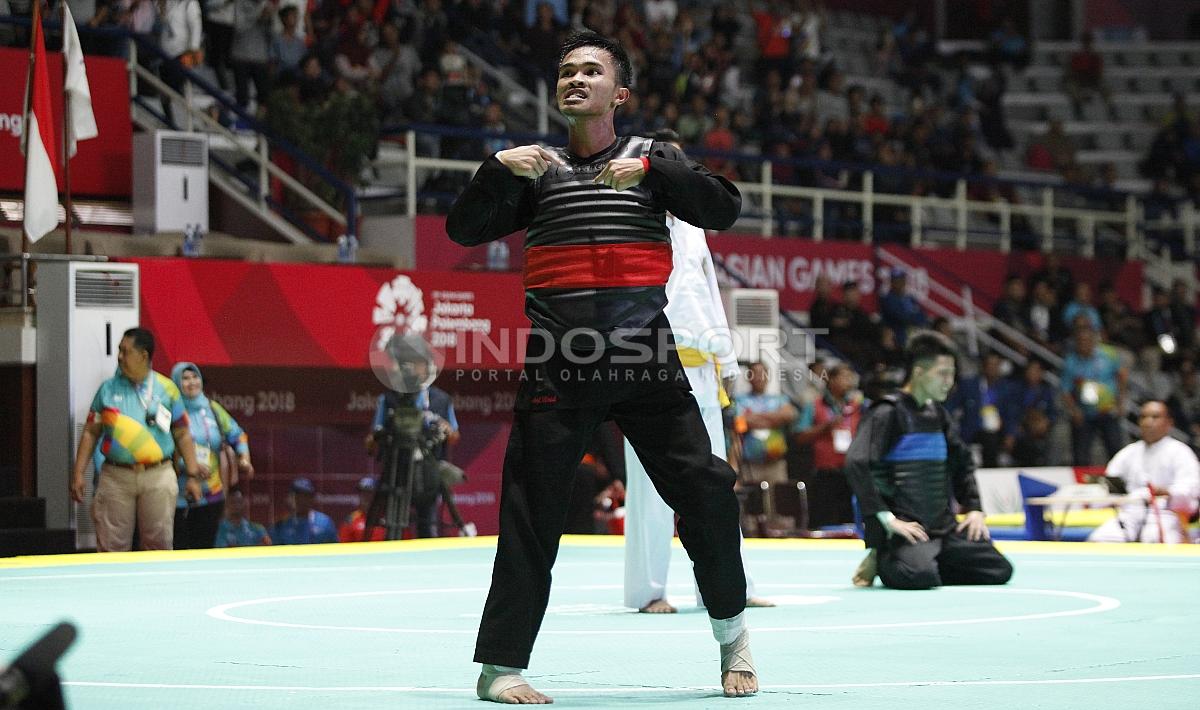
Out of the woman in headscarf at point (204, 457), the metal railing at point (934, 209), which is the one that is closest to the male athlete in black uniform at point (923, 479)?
the woman in headscarf at point (204, 457)

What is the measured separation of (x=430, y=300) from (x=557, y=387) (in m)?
10.1

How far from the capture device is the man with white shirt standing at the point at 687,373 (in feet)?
27.1

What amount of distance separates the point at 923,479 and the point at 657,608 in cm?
199

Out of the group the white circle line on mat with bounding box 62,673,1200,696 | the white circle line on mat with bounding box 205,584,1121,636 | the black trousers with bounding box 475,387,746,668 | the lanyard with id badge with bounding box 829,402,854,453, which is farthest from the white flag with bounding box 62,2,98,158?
the black trousers with bounding box 475,387,746,668

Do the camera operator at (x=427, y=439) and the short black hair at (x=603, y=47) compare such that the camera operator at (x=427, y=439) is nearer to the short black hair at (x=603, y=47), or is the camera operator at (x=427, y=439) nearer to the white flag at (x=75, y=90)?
the white flag at (x=75, y=90)

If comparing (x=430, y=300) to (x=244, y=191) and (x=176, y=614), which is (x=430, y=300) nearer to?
(x=244, y=191)

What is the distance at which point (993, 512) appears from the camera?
16.5 m

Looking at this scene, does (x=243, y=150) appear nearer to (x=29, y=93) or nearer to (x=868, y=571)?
(x=29, y=93)

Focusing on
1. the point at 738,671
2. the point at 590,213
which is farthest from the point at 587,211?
the point at 738,671

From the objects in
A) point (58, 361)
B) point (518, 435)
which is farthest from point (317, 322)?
point (518, 435)

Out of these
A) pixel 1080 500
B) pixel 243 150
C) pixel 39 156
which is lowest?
pixel 1080 500

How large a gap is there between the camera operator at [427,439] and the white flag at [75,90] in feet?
10.2

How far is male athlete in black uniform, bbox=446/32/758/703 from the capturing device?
5438mm

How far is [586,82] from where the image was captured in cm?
552
